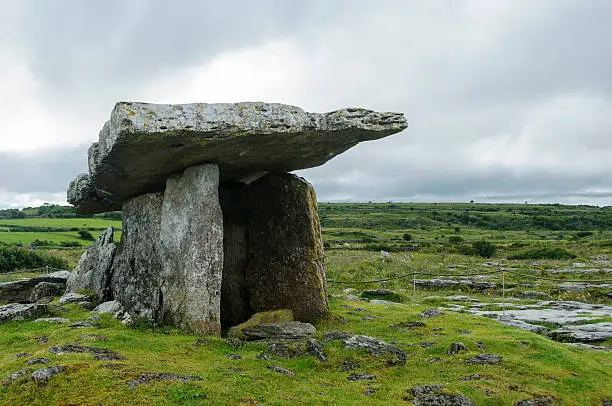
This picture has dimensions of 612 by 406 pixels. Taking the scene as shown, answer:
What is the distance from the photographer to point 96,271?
17.1m

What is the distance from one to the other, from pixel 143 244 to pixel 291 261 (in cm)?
452

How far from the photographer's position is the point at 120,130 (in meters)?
11.0

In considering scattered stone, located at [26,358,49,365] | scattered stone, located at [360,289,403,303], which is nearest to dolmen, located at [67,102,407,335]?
scattered stone, located at [26,358,49,365]

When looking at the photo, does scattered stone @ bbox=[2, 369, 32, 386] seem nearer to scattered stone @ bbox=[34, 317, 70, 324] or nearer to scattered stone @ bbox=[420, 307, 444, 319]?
scattered stone @ bbox=[34, 317, 70, 324]

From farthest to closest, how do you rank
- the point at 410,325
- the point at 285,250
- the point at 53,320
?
the point at 285,250
the point at 410,325
the point at 53,320

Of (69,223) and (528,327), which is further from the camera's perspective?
(69,223)

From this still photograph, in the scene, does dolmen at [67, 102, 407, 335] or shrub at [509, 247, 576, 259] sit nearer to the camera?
dolmen at [67, 102, 407, 335]

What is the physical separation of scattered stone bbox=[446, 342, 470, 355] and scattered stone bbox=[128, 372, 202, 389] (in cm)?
585

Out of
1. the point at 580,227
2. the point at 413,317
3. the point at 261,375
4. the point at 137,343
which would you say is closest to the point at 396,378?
the point at 261,375

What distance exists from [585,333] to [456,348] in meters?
5.78

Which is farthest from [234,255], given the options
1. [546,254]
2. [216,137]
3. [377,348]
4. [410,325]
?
[546,254]

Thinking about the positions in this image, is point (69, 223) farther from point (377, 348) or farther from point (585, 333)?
point (585, 333)

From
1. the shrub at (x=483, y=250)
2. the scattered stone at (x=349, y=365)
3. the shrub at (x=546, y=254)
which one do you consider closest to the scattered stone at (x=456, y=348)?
the scattered stone at (x=349, y=365)

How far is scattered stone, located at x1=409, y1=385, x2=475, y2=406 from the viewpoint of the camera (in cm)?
835
